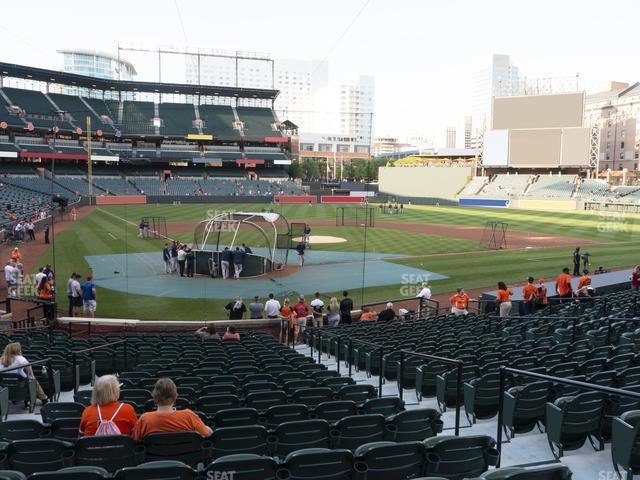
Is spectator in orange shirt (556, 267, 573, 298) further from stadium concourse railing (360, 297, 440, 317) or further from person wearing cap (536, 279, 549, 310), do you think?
stadium concourse railing (360, 297, 440, 317)

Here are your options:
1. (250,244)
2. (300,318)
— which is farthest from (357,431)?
(250,244)

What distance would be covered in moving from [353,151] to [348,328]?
596 ft

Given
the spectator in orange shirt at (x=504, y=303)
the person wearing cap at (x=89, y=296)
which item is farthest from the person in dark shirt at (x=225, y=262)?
the spectator in orange shirt at (x=504, y=303)

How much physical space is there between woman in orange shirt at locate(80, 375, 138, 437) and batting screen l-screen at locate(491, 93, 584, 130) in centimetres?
9140

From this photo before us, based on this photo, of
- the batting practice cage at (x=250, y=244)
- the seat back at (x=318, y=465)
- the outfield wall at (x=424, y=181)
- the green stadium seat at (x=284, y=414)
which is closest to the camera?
the seat back at (x=318, y=465)

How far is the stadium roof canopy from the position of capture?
242 ft

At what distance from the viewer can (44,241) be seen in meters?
33.4

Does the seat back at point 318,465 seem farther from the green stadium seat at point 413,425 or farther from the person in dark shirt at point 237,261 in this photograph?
the person in dark shirt at point 237,261

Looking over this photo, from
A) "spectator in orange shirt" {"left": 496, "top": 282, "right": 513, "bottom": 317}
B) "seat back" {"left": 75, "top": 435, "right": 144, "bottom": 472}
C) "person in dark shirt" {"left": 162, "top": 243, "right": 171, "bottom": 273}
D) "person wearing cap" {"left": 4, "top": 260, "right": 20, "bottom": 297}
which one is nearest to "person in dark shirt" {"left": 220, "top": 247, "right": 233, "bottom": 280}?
"person in dark shirt" {"left": 162, "top": 243, "right": 171, "bottom": 273}

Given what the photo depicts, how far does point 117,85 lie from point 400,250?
68.6 metres

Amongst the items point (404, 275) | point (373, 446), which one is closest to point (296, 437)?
point (373, 446)

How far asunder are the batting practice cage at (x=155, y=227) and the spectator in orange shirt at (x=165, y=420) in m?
32.4

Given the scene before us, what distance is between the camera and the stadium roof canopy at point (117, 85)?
73688 mm

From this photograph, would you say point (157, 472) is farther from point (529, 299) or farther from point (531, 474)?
point (529, 299)
